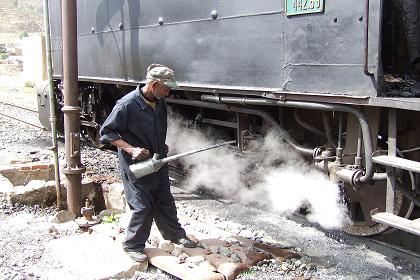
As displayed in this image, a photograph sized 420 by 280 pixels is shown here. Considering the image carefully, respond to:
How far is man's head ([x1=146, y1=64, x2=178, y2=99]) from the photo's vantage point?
3732 millimetres

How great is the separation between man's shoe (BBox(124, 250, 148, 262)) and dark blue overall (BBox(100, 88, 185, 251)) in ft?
0.12

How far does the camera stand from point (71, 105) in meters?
5.53

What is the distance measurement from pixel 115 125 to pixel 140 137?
0.23 meters

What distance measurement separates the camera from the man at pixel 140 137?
3.80 metres

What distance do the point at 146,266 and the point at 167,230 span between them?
419 millimetres

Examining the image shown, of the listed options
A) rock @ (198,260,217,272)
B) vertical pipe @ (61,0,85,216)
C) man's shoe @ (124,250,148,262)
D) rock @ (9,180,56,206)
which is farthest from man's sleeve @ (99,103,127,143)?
rock @ (9,180,56,206)

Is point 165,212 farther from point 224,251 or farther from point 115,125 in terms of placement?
point 115,125

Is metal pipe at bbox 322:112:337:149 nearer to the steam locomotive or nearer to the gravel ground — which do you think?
the steam locomotive

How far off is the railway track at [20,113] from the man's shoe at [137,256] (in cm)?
825

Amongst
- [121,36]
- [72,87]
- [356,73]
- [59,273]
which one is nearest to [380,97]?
[356,73]

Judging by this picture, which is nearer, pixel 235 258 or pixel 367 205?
pixel 235 258

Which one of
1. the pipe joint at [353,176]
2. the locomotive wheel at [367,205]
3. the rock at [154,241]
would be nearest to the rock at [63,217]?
the rock at [154,241]

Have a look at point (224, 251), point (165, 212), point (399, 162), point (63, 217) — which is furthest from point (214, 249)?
point (63, 217)

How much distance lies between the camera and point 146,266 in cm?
390
